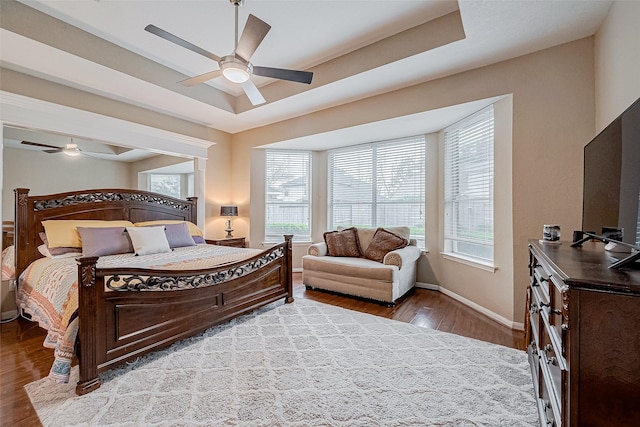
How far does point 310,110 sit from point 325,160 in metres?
1.31

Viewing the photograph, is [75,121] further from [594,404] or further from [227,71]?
[594,404]

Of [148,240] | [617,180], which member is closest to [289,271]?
[148,240]

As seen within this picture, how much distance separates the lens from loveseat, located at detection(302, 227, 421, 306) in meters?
3.63

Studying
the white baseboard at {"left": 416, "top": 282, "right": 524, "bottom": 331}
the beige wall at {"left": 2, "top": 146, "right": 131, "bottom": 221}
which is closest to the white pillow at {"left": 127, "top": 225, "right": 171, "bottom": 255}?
the beige wall at {"left": 2, "top": 146, "right": 131, "bottom": 221}

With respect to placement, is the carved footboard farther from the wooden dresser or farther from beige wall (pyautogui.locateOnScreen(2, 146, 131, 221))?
beige wall (pyautogui.locateOnScreen(2, 146, 131, 221))

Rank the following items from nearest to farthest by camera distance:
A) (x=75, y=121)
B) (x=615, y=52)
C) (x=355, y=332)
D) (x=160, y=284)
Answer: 1. (x=615, y=52)
2. (x=160, y=284)
3. (x=355, y=332)
4. (x=75, y=121)

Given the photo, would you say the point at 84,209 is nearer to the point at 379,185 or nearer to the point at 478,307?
the point at 379,185

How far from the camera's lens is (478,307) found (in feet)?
11.1

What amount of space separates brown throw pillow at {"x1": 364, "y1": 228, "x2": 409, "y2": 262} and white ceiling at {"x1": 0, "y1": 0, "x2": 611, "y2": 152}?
1652 mm

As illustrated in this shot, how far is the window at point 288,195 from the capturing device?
5.48 meters

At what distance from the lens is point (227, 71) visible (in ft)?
8.05

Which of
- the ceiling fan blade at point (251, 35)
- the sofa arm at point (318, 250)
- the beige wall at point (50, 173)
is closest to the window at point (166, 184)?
the beige wall at point (50, 173)

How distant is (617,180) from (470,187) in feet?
7.75

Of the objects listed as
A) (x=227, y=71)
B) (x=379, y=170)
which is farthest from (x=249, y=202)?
(x=227, y=71)
